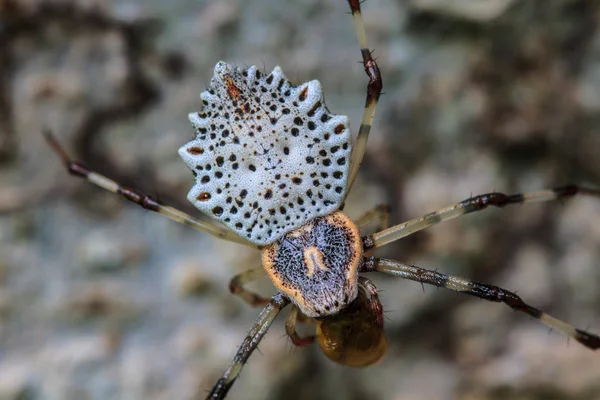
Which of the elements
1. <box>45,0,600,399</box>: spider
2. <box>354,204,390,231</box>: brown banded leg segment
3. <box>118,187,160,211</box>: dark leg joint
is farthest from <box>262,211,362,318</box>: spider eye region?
<box>118,187,160,211</box>: dark leg joint

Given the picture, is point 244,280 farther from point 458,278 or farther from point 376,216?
point 458,278

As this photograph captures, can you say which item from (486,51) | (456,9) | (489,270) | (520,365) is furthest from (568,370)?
(456,9)

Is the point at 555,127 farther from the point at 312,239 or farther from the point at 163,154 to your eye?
the point at 163,154

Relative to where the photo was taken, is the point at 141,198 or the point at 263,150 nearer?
the point at 263,150

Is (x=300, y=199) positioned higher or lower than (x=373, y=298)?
higher

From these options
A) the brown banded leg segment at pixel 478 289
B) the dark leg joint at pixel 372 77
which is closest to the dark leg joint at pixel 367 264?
the brown banded leg segment at pixel 478 289

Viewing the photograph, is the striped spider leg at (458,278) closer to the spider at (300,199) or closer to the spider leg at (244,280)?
the spider at (300,199)

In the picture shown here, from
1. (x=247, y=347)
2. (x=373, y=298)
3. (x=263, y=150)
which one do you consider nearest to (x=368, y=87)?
(x=263, y=150)
